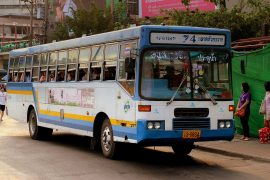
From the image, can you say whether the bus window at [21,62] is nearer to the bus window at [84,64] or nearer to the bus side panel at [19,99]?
the bus side panel at [19,99]

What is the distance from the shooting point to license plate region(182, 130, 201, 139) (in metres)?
10.6

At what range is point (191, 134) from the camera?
10.6 meters

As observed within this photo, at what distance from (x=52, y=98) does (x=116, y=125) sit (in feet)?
14.4

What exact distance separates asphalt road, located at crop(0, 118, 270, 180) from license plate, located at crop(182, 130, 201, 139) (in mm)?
669

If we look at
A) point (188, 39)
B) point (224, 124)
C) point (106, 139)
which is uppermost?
point (188, 39)

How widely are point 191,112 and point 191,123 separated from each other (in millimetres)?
224

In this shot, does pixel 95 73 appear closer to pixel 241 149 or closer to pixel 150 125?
pixel 150 125

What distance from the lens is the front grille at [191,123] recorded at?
34.7 ft

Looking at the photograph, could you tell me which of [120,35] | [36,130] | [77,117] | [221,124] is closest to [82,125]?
[77,117]

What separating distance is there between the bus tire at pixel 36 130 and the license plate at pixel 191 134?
7248 millimetres

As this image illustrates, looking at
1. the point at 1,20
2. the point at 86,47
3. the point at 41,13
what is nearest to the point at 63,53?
the point at 86,47

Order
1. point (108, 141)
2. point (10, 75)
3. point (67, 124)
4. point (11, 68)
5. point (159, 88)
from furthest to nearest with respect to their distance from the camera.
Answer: point (10, 75)
point (11, 68)
point (67, 124)
point (108, 141)
point (159, 88)

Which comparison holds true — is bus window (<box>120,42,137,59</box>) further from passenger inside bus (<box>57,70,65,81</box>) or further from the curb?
the curb

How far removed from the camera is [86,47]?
43.7ft
